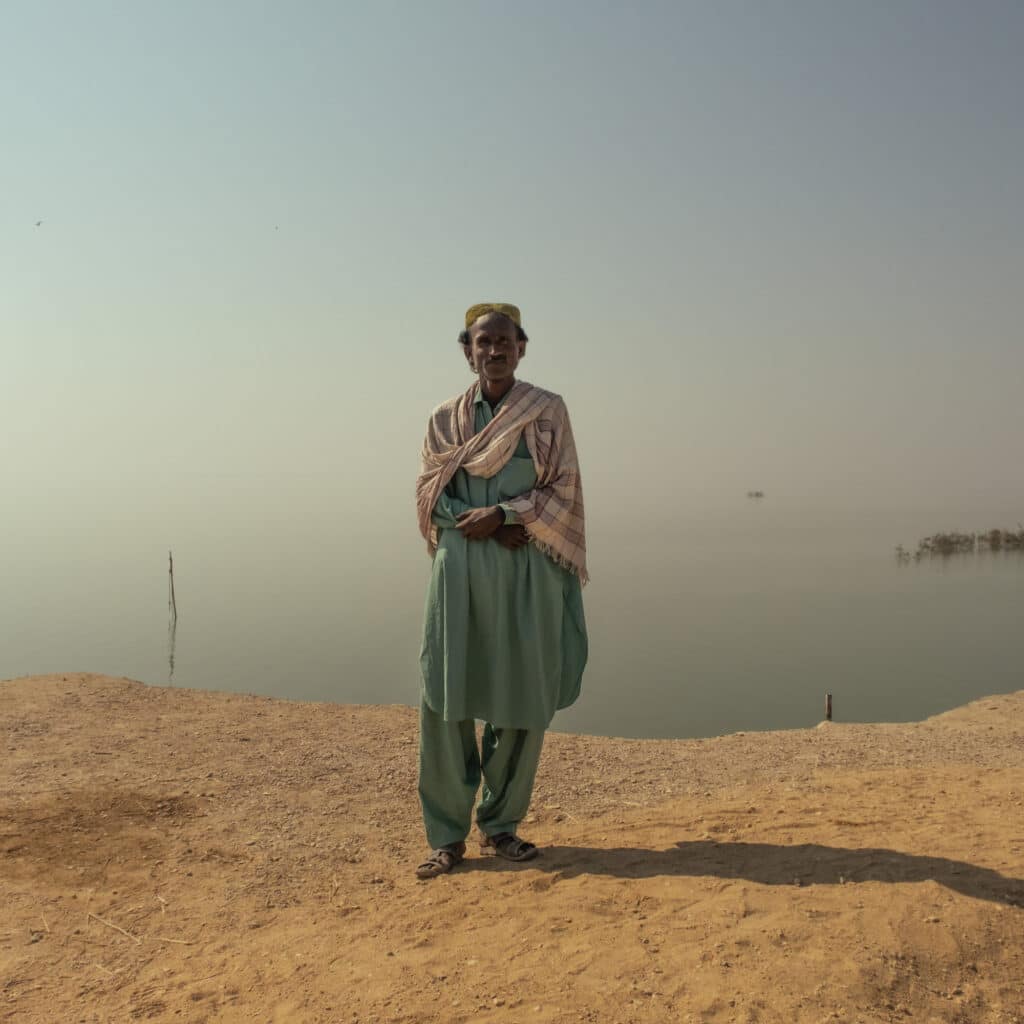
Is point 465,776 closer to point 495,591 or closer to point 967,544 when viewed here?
point 495,591

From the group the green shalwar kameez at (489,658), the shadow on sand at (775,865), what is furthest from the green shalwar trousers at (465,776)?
the shadow on sand at (775,865)

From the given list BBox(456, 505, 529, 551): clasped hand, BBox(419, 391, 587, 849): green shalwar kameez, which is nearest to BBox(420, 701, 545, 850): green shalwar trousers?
BBox(419, 391, 587, 849): green shalwar kameez

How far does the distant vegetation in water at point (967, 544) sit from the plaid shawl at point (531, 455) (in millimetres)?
23818

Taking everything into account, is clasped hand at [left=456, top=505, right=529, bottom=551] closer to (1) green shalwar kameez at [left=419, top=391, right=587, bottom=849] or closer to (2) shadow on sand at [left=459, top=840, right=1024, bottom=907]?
(1) green shalwar kameez at [left=419, top=391, right=587, bottom=849]

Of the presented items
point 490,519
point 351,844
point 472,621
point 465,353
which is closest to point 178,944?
point 351,844

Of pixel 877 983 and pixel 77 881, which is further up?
pixel 877 983

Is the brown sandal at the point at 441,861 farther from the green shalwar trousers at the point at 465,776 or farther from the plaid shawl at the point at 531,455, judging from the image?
the plaid shawl at the point at 531,455

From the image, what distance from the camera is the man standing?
131 inches

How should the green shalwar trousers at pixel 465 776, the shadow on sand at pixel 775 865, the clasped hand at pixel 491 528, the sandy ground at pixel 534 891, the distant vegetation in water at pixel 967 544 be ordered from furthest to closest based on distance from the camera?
the distant vegetation in water at pixel 967 544, the green shalwar trousers at pixel 465 776, the clasped hand at pixel 491 528, the shadow on sand at pixel 775 865, the sandy ground at pixel 534 891

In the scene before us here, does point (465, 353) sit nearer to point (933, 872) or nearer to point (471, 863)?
point (471, 863)

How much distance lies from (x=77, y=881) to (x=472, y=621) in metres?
Answer: 1.88

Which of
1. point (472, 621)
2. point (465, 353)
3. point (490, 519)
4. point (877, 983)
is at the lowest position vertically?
point (877, 983)

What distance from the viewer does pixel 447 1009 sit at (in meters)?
2.29

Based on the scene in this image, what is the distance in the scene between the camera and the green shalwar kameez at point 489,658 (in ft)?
10.9
